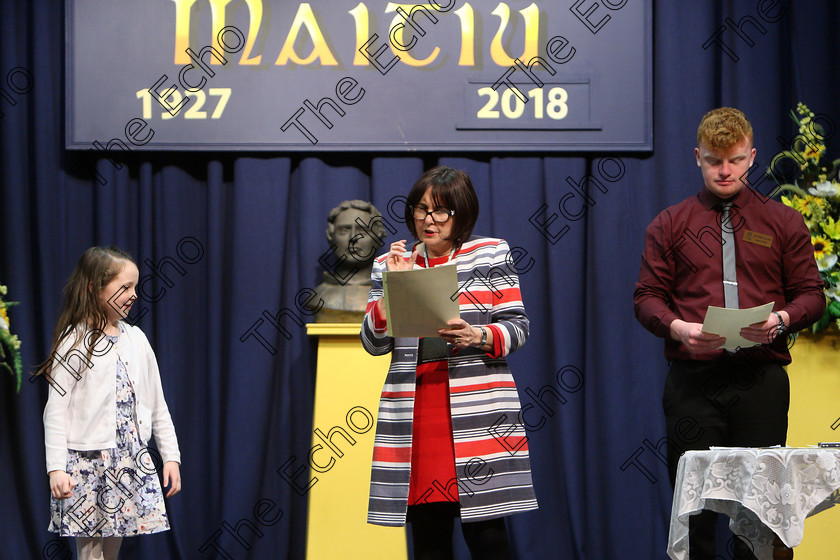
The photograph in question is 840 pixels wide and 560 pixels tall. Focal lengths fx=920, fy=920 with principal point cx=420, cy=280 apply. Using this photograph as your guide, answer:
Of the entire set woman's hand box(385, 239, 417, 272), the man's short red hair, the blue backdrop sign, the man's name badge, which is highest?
the blue backdrop sign

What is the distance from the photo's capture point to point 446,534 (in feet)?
7.16

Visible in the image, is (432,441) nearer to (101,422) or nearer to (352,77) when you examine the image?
(101,422)

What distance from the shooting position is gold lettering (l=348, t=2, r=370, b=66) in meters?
3.93

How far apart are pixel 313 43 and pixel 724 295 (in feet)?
7.29

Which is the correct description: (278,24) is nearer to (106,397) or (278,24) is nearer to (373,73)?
(373,73)

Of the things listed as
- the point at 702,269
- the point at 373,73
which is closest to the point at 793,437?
the point at 702,269

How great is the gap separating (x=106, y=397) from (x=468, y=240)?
114 centimetres

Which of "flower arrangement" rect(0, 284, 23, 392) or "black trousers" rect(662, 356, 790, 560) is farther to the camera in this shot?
"flower arrangement" rect(0, 284, 23, 392)

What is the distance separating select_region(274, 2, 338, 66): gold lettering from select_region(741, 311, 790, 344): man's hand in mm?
2282

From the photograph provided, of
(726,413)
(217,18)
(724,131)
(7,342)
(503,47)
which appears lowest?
(726,413)

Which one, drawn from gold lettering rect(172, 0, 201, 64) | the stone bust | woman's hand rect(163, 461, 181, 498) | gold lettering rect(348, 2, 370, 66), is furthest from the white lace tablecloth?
gold lettering rect(172, 0, 201, 64)

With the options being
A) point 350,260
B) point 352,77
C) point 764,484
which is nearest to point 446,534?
point 764,484

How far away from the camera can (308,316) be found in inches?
153

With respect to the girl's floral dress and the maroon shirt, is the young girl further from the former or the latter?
the maroon shirt
